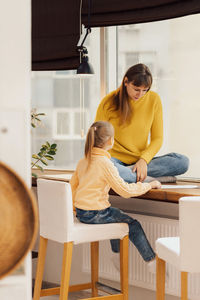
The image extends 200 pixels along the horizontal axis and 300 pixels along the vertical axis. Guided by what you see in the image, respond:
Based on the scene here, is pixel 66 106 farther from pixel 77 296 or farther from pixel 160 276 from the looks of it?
pixel 160 276

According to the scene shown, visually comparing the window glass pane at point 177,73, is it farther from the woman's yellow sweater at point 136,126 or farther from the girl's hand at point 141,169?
the girl's hand at point 141,169

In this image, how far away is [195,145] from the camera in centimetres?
378

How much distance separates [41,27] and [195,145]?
1600 millimetres

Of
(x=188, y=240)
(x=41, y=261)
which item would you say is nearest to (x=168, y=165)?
(x=41, y=261)

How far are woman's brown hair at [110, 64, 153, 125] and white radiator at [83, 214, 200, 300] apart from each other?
0.68 m

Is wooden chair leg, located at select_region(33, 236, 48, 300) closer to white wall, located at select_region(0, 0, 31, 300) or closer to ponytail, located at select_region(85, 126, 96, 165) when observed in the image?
ponytail, located at select_region(85, 126, 96, 165)

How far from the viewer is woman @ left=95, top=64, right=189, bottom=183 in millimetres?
3535

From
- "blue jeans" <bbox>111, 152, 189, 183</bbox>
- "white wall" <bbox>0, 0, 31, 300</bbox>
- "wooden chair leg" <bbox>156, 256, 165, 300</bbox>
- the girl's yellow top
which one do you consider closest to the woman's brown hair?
"blue jeans" <bbox>111, 152, 189, 183</bbox>

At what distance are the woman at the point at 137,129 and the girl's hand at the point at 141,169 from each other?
0.05 m

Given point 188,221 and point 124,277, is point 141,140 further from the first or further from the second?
point 188,221

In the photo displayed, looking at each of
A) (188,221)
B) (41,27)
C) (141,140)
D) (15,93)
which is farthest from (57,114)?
(15,93)

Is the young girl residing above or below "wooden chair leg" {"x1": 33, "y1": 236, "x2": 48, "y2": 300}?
above

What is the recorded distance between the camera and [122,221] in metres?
3.19

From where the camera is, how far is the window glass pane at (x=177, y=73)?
12.3ft
